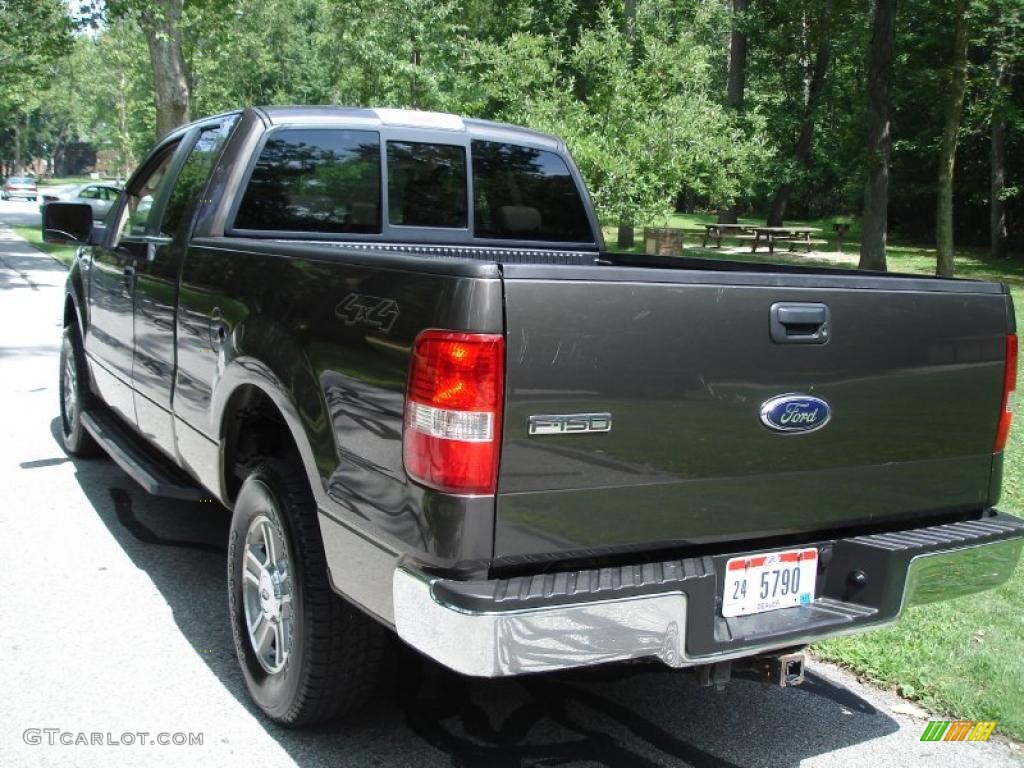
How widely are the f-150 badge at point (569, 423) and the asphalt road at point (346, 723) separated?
1.26 meters

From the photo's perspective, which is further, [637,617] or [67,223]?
[67,223]

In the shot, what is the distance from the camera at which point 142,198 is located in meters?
5.18

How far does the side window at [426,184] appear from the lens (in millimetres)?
4613

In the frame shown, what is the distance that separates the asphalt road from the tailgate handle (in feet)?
4.64

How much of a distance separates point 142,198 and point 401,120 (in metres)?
1.52

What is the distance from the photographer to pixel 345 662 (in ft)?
9.85

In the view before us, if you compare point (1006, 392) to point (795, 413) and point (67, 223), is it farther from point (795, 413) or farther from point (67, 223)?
point (67, 223)

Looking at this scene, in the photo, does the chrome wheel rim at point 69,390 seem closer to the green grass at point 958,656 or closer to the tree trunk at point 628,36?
the green grass at point 958,656

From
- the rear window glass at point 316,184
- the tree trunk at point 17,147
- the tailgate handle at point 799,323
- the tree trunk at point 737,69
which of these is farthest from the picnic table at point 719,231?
the tree trunk at point 17,147

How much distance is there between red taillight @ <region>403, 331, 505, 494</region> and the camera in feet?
7.75

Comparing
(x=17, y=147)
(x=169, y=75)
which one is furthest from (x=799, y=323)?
(x=17, y=147)

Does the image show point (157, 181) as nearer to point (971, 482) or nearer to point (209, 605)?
point (209, 605)

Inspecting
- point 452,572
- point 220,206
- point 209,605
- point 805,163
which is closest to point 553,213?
point 220,206

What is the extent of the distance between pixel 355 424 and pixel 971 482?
1.98 metres
